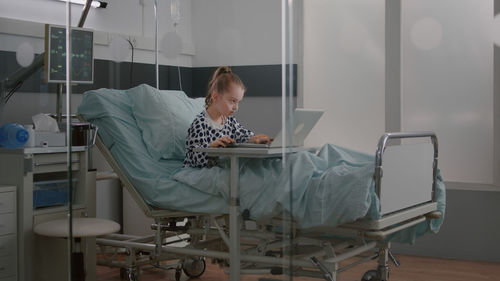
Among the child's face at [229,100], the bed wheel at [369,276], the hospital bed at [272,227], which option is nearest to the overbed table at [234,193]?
the hospital bed at [272,227]

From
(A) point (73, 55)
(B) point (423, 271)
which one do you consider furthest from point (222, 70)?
(B) point (423, 271)

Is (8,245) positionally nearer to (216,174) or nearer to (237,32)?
(216,174)

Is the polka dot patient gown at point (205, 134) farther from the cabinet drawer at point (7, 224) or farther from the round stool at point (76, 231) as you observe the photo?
the cabinet drawer at point (7, 224)

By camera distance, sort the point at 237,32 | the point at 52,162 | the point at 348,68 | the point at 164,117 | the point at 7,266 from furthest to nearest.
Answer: the point at 348,68 → the point at 164,117 → the point at 7,266 → the point at 52,162 → the point at 237,32

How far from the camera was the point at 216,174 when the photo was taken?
2.20 m

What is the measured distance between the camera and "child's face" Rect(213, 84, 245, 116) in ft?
6.22

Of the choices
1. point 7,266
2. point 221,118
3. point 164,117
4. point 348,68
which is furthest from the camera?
point 348,68

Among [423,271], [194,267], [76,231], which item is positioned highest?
[76,231]

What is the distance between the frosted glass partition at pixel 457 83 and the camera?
11.2ft

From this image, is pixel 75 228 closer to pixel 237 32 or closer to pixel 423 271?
pixel 237 32

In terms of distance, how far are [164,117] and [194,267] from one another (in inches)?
28.1

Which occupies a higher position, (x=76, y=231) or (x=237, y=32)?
(x=237, y=32)

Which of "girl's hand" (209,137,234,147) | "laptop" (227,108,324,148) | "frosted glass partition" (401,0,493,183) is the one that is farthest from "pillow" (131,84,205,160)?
"frosted glass partition" (401,0,493,183)

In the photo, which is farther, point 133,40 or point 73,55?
point 133,40
